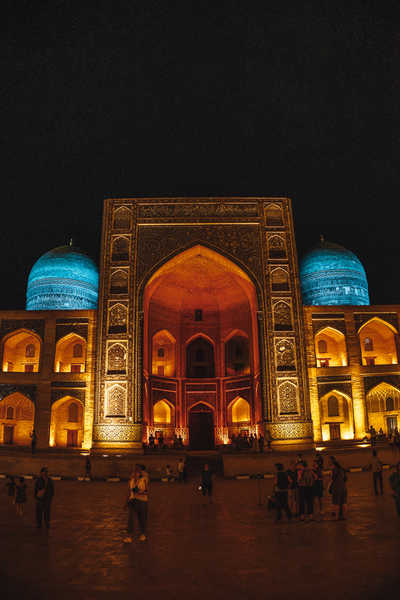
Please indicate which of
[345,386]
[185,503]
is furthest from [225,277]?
[185,503]

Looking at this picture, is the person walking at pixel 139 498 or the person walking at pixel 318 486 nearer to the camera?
the person walking at pixel 139 498

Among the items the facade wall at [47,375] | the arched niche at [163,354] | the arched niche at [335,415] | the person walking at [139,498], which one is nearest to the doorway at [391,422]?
the arched niche at [335,415]

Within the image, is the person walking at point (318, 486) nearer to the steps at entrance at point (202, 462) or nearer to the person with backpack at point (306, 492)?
the person with backpack at point (306, 492)

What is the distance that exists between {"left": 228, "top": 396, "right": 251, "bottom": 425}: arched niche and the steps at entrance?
3.68 meters

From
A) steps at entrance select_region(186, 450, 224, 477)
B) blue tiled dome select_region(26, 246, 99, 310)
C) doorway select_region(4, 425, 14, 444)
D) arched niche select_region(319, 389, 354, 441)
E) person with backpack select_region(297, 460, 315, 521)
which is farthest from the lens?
blue tiled dome select_region(26, 246, 99, 310)

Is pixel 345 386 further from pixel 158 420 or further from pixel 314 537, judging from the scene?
pixel 314 537

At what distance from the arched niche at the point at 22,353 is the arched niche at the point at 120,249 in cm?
523

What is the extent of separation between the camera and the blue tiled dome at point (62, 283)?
27.3 metres

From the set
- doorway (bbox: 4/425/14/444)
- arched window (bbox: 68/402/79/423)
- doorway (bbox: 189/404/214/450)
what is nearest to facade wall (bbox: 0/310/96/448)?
doorway (bbox: 4/425/14/444)

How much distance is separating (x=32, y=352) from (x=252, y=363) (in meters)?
10.7

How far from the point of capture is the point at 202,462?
20.0 meters

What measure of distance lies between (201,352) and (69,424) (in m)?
7.82

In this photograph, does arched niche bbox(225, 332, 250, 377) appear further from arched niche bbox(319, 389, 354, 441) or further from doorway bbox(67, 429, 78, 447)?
doorway bbox(67, 429, 78, 447)

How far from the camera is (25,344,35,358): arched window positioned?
24000 mm
